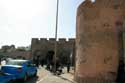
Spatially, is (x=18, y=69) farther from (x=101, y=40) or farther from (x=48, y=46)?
(x=48, y=46)

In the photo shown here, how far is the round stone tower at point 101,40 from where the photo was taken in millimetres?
16875

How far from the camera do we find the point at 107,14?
17.2 metres

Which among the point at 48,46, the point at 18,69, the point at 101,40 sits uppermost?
the point at 101,40

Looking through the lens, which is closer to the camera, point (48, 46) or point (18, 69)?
point (18, 69)

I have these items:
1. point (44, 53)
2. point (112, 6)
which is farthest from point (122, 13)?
point (44, 53)

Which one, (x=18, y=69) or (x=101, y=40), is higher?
(x=101, y=40)

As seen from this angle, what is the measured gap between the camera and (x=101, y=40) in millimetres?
17234

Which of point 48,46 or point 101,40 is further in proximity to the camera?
point 48,46

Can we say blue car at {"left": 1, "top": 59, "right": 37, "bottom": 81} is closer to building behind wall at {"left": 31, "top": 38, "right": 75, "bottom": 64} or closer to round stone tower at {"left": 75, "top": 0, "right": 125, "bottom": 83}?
round stone tower at {"left": 75, "top": 0, "right": 125, "bottom": 83}

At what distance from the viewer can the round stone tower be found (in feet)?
55.4

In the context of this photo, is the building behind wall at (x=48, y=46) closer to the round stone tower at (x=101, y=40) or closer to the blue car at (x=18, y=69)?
the blue car at (x=18, y=69)

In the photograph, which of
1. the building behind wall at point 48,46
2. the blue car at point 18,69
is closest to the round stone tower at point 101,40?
the blue car at point 18,69

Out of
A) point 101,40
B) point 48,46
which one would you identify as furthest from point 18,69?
point 48,46

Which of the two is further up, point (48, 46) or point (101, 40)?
point (101, 40)
